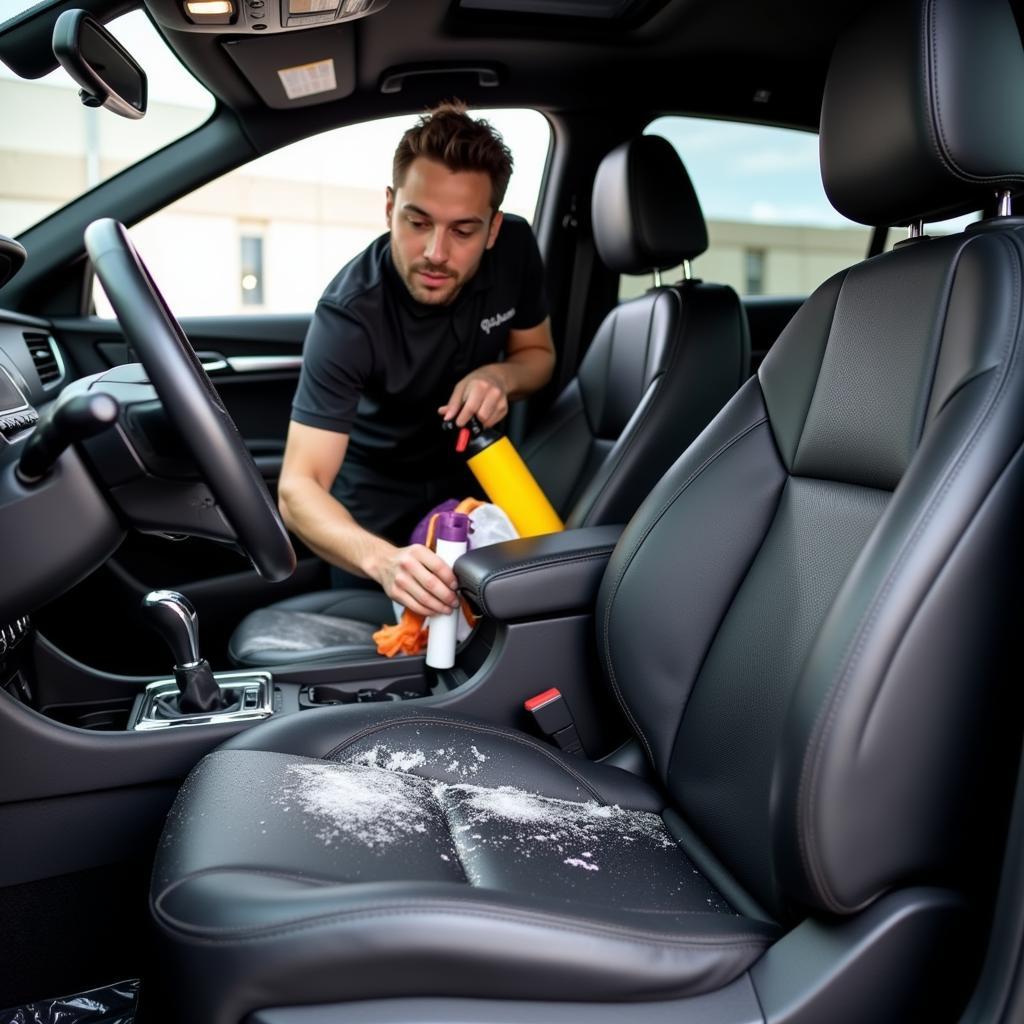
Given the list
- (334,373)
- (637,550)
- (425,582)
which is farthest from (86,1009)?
(334,373)

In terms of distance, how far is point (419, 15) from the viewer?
83.9 inches

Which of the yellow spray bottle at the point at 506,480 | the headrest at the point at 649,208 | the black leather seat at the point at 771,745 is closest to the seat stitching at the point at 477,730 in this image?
the black leather seat at the point at 771,745

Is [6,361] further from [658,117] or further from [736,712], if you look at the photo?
[658,117]

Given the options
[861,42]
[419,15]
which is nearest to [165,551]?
[419,15]

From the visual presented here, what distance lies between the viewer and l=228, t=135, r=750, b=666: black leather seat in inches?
73.4

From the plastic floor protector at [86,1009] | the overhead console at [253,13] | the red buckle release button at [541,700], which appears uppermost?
the overhead console at [253,13]

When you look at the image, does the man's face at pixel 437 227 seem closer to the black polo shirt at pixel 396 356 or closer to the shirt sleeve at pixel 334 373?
the black polo shirt at pixel 396 356

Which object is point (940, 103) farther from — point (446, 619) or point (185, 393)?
point (446, 619)

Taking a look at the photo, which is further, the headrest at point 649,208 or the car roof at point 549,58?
the car roof at point 549,58

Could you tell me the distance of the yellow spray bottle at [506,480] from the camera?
78.0 inches

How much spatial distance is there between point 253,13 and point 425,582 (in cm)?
106

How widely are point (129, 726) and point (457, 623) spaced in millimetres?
564

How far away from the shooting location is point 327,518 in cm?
204

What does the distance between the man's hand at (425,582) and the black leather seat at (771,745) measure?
32 cm
